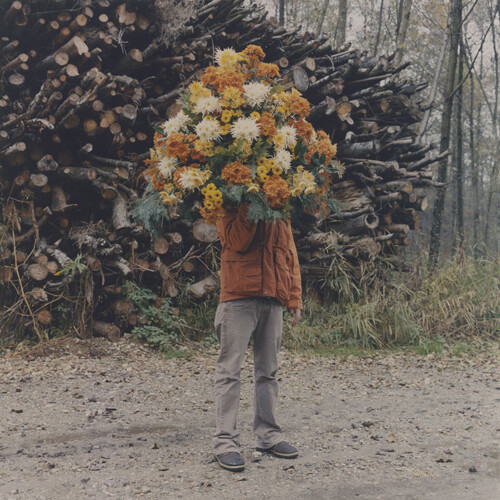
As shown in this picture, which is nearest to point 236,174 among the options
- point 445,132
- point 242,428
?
point 242,428

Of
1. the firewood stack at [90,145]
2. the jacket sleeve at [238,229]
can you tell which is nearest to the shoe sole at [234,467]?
A: the jacket sleeve at [238,229]

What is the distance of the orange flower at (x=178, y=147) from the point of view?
11.5 ft

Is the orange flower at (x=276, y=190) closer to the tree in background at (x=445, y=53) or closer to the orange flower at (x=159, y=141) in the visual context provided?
the orange flower at (x=159, y=141)

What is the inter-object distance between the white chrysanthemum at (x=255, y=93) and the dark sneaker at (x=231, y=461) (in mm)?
2183

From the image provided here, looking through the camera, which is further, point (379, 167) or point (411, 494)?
point (379, 167)

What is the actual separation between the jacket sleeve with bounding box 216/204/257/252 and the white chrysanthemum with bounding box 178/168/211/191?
10.6 inches

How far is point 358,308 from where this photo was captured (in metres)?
7.72

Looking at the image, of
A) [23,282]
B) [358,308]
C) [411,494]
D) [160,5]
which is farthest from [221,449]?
[160,5]

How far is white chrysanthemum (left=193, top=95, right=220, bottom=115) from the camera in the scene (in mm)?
3510

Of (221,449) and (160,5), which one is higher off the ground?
(160,5)

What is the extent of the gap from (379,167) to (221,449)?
241 inches

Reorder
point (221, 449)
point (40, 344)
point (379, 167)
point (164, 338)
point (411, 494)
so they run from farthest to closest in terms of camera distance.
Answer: point (379, 167) < point (164, 338) < point (40, 344) < point (221, 449) < point (411, 494)

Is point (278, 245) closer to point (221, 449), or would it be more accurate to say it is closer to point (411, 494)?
point (221, 449)

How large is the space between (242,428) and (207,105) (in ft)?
7.82
